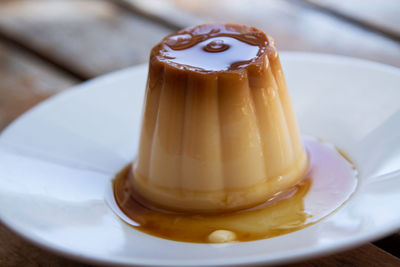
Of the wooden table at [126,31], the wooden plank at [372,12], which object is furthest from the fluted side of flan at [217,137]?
the wooden plank at [372,12]

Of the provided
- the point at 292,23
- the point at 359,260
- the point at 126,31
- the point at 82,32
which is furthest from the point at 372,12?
the point at 359,260

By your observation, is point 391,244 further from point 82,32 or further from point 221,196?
point 82,32

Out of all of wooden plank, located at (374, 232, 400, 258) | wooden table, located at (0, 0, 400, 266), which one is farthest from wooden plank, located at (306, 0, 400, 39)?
wooden plank, located at (374, 232, 400, 258)

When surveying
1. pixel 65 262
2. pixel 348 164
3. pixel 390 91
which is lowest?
pixel 65 262

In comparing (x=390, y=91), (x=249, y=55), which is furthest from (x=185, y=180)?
(x=390, y=91)

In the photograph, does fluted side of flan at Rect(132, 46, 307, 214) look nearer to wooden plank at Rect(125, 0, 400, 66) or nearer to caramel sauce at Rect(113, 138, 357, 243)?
caramel sauce at Rect(113, 138, 357, 243)

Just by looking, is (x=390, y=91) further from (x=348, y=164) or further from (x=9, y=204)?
(x=9, y=204)

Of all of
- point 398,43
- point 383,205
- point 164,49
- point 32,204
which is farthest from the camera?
point 398,43

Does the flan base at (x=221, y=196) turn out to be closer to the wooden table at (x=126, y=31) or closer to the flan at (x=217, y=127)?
the flan at (x=217, y=127)
